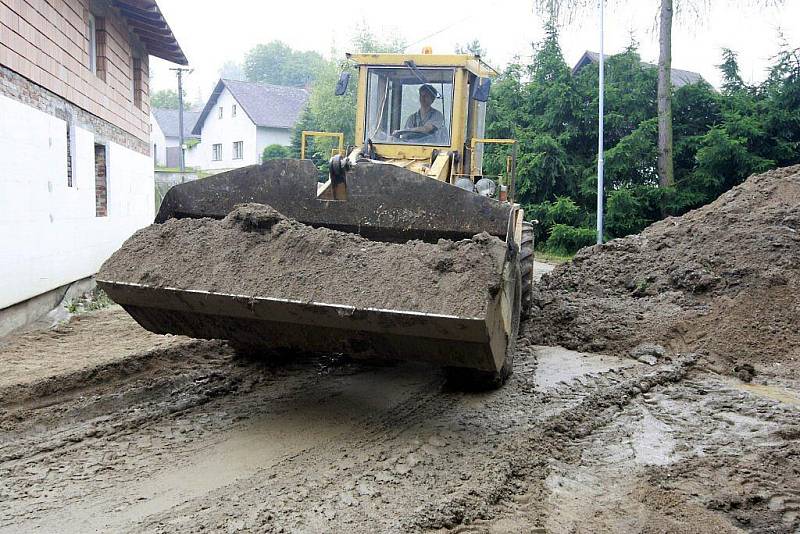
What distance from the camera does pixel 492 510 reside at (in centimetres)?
346

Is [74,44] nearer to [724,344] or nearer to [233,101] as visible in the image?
[724,344]

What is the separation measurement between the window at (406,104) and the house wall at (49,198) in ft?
12.5

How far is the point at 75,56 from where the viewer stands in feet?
33.0

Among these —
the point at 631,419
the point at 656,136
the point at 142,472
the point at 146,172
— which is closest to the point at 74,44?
the point at 146,172

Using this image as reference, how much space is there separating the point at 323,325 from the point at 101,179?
8942 mm

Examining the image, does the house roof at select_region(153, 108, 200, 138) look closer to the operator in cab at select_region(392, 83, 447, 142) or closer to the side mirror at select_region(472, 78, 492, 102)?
the operator in cab at select_region(392, 83, 447, 142)

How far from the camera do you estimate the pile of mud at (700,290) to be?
22.6 ft

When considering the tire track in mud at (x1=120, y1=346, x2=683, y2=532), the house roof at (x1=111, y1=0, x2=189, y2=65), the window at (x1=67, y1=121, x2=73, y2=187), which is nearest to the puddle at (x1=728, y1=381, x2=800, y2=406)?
the tire track in mud at (x1=120, y1=346, x2=683, y2=532)

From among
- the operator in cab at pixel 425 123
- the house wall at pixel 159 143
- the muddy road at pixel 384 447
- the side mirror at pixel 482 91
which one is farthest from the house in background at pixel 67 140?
the house wall at pixel 159 143

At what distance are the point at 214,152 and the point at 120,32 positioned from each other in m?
39.9

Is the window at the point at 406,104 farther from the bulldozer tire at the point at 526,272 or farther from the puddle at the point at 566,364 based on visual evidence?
the puddle at the point at 566,364

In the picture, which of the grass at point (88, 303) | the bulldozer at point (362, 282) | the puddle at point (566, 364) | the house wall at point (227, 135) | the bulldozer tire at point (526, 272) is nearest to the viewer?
the bulldozer at point (362, 282)

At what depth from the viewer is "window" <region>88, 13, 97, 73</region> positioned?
11359mm

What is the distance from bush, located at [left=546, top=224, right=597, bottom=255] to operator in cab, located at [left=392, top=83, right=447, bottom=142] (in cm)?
1095
